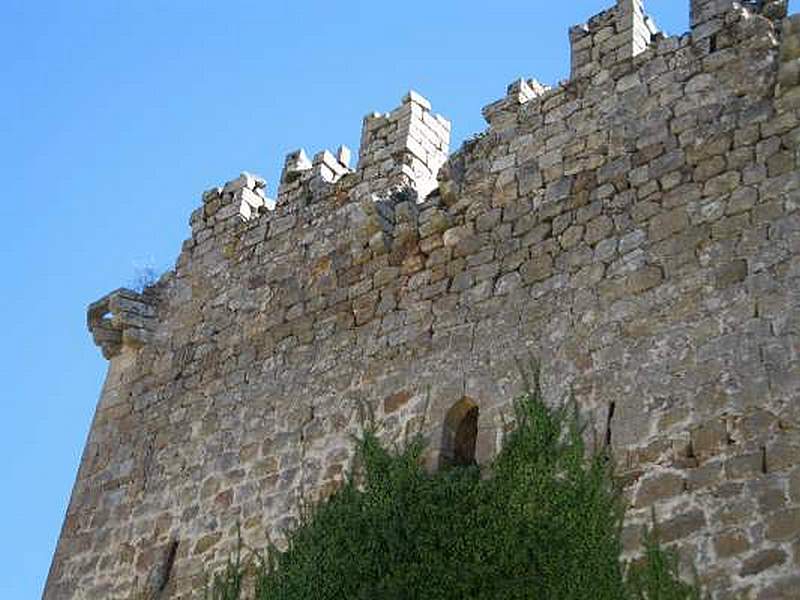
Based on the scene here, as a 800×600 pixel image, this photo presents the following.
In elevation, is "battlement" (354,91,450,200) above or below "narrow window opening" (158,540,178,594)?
above

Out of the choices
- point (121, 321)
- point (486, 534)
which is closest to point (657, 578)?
point (486, 534)

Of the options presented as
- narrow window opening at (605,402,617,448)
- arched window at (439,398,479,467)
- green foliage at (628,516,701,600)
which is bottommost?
green foliage at (628,516,701,600)

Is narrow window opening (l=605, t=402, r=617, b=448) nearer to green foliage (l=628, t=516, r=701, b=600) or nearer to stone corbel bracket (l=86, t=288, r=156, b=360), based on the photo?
green foliage (l=628, t=516, r=701, b=600)

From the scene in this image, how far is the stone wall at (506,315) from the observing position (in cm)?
638

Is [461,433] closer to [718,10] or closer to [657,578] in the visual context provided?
[657,578]

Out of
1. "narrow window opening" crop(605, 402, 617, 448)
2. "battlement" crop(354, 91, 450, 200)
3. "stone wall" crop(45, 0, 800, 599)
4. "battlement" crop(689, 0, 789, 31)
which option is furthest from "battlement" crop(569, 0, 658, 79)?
"narrow window opening" crop(605, 402, 617, 448)

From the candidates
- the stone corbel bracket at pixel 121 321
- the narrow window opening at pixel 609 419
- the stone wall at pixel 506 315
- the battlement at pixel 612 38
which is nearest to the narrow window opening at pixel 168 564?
the stone wall at pixel 506 315

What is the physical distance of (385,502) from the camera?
7215 millimetres

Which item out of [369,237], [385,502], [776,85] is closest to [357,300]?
[369,237]

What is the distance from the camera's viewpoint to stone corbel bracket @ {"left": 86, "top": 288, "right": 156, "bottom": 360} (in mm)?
10281

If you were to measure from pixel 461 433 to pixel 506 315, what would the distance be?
727mm

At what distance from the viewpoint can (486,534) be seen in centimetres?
661

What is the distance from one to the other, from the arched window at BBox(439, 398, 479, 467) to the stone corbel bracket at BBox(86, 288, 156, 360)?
3.49m

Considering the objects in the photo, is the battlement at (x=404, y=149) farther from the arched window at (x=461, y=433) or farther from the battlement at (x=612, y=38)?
the arched window at (x=461, y=433)
